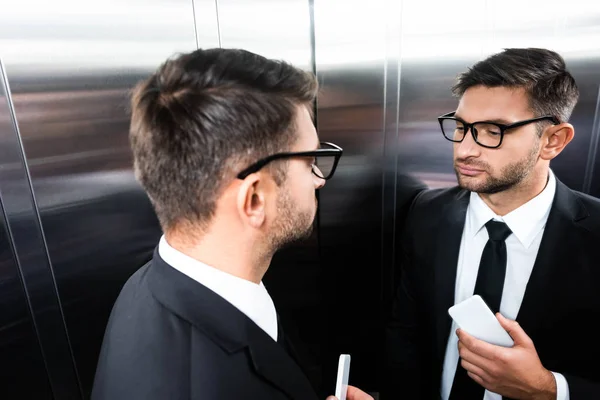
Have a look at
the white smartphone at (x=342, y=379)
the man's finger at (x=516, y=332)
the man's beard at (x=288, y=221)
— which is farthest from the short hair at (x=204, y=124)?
the man's finger at (x=516, y=332)

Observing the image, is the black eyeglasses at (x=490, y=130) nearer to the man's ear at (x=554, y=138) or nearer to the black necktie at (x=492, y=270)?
the man's ear at (x=554, y=138)

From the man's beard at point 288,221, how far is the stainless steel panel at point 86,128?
0.93 meters

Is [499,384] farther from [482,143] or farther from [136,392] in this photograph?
[136,392]

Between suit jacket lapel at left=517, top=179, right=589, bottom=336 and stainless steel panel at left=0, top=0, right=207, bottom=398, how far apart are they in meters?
1.56

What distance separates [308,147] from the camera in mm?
1042

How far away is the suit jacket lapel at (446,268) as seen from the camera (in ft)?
5.58

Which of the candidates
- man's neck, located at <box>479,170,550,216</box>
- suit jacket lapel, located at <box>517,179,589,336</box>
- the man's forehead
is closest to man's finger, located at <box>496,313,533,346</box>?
suit jacket lapel, located at <box>517,179,589,336</box>

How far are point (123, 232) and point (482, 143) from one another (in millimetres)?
1494

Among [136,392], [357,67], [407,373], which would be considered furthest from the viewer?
[357,67]

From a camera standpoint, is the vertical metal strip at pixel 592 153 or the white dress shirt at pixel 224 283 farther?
the vertical metal strip at pixel 592 153

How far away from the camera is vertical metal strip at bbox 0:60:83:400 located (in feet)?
4.62

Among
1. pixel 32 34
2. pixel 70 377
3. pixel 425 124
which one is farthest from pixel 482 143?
pixel 70 377

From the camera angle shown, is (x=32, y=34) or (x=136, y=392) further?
(x=32, y=34)

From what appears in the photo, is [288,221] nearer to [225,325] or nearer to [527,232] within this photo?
[225,325]
